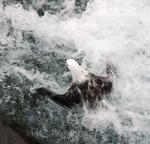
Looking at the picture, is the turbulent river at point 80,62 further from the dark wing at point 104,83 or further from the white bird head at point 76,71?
the white bird head at point 76,71

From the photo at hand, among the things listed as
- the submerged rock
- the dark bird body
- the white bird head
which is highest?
the submerged rock

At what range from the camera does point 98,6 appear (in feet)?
19.5

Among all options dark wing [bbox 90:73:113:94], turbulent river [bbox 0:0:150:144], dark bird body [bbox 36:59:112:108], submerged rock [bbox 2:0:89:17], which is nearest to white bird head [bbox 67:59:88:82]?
dark bird body [bbox 36:59:112:108]

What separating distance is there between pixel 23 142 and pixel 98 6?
7.80 ft

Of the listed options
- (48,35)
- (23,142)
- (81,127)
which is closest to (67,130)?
(81,127)

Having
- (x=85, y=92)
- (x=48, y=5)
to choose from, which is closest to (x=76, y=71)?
(x=85, y=92)

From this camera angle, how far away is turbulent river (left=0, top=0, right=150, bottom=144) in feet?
15.0

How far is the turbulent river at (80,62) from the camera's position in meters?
4.56

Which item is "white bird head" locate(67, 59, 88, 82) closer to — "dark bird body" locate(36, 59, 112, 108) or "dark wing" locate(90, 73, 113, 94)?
"dark bird body" locate(36, 59, 112, 108)

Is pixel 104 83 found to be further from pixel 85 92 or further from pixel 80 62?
pixel 80 62

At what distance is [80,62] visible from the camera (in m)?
5.20

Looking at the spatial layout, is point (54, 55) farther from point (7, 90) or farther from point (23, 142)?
point (23, 142)

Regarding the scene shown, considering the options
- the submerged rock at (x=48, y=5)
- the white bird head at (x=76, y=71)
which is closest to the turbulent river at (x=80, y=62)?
the submerged rock at (x=48, y=5)

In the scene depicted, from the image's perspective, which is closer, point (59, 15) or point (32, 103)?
point (32, 103)
